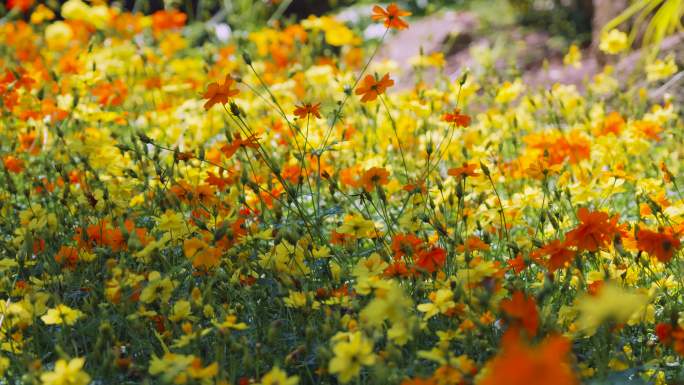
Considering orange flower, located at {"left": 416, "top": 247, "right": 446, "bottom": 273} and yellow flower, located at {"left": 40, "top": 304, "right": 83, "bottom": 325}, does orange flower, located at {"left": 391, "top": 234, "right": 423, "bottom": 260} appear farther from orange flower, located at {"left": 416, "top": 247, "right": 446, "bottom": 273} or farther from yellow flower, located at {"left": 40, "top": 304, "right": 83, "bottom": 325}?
yellow flower, located at {"left": 40, "top": 304, "right": 83, "bottom": 325}

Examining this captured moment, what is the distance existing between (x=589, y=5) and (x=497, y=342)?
4.91 meters

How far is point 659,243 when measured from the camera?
1535 millimetres

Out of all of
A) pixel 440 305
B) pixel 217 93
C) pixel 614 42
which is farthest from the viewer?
pixel 614 42

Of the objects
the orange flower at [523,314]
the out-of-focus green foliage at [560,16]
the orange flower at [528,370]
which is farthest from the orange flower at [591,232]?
the out-of-focus green foliage at [560,16]

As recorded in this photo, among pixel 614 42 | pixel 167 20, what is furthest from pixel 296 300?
pixel 167 20

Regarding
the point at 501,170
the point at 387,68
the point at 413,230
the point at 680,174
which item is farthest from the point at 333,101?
the point at 413,230

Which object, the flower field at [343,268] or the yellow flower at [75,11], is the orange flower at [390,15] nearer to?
the flower field at [343,268]

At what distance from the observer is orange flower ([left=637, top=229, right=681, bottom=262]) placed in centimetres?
151

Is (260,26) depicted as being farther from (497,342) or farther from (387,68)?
(497,342)

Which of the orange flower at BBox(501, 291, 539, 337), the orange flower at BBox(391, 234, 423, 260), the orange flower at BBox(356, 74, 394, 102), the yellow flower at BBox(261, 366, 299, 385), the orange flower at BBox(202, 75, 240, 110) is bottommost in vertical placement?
the yellow flower at BBox(261, 366, 299, 385)

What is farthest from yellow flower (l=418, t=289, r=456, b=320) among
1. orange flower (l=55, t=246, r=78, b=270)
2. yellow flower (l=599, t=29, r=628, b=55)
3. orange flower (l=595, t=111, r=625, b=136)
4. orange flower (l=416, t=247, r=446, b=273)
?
yellow flower (l=599, t=29, r=628, b=55)

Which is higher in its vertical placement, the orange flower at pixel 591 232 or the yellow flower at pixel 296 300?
the orange flower at pixel 591 232

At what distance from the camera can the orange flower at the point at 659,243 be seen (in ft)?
4.95

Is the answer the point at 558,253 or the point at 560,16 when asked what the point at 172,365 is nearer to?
the point at 558,253
